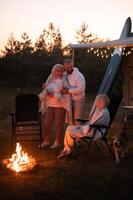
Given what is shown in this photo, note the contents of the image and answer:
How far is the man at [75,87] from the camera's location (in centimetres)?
758

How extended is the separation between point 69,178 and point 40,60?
1974cm

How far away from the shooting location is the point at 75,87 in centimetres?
764

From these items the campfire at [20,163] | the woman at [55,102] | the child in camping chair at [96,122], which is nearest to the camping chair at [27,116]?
the woman at [55,102]

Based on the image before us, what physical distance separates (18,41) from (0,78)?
431cm

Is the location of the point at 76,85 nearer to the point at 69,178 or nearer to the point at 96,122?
the point at 96,122

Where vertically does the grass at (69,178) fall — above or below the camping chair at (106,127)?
below

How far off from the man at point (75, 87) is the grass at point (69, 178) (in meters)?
0.74

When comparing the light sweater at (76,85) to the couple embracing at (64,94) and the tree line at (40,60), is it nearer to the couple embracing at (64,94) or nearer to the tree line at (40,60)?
the couple embracing at (64,94)

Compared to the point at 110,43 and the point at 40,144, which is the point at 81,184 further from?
the point at 110,43

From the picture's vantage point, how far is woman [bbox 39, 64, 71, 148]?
25.1 feet

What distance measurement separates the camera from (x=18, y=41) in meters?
28.0

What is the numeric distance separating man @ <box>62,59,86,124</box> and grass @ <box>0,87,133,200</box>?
0.74 meters

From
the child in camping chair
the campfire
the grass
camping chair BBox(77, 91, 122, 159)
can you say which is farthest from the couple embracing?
the campfire

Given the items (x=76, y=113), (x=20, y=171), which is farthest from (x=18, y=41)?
(x=20, y=171)
